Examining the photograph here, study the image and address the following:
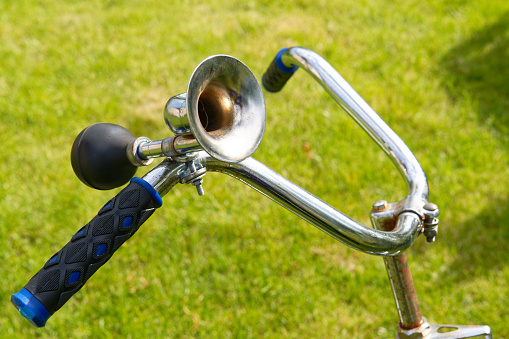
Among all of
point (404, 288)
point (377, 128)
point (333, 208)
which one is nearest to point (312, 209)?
point (333, 208)

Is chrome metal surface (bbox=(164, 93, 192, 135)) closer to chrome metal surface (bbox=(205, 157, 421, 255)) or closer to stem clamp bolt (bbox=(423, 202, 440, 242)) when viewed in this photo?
chrome metal surface (bbox=(205, 157, 421, 255))

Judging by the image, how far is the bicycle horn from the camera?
83 cm

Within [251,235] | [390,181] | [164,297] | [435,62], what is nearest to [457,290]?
[390,181]

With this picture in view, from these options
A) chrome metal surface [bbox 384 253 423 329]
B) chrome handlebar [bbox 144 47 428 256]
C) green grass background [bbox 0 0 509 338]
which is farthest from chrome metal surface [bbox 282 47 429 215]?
green grass background [bbox 0 0 509 338]

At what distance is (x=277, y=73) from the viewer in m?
1.55

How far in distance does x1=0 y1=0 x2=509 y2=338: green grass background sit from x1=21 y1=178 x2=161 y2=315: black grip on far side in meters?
1.79

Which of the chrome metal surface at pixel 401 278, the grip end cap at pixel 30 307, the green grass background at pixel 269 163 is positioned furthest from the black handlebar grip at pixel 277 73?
the green grass background at pixel 269 163

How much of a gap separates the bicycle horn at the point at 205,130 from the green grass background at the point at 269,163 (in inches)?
72.0

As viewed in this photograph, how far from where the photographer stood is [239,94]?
88 centimetres

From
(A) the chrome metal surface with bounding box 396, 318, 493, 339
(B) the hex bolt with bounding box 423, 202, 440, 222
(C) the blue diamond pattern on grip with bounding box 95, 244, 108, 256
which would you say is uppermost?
(C) the blue diamond pattern on grip with bounding box 95, 244, 108, 256

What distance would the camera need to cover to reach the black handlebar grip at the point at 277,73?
4.86ft

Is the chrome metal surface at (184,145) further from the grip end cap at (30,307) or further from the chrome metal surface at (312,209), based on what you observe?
the grip end cap at (30,307)

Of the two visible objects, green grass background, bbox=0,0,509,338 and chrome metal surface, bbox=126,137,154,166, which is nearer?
chrome metal surface, bbox=126,137,154,166

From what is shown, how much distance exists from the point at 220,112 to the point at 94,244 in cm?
32
